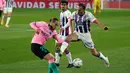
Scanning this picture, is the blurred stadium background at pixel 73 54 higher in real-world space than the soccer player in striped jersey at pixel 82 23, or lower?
lower

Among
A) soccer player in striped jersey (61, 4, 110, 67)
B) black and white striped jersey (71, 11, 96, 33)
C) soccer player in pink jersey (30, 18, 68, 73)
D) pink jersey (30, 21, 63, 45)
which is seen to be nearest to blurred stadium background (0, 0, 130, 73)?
soccer player in striped jersey (61, 4, 110, 67)

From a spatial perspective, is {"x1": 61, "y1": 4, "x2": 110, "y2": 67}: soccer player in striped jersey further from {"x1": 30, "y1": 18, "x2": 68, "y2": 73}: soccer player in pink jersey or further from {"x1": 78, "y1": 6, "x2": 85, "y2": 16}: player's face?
{"x1": 30, "y1": 18, "x2": 68, "y2": 73}: soccer player in pink jersey

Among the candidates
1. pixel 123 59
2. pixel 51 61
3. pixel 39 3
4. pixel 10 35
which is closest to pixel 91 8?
pixel 39 3

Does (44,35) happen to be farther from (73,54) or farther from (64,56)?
(73,54)

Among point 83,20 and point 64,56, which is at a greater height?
point 83,20

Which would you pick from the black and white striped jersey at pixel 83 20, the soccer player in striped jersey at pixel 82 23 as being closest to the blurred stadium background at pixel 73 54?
the soccer player in striped jersey at pixel 82 23

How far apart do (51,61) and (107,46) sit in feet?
29.3

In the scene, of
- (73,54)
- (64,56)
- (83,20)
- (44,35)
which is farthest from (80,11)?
(73,54)

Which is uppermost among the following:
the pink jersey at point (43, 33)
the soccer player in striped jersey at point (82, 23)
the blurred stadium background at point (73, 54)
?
the pink jersey at point (43, 33)

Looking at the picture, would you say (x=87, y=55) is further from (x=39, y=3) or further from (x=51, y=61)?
(x=39, y=3)

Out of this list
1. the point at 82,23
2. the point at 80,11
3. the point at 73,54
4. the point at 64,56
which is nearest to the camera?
the point at 80,11

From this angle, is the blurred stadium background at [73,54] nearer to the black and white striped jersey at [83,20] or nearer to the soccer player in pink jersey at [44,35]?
the black and white striped jersey at [83,20]

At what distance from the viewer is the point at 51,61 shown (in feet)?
38.1

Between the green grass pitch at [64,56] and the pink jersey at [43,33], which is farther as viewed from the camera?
the green grass pitch at [64,56]
